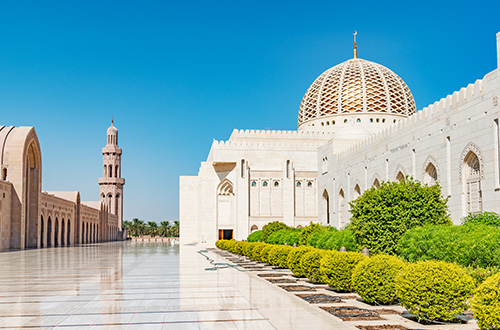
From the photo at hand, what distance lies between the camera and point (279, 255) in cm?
1428

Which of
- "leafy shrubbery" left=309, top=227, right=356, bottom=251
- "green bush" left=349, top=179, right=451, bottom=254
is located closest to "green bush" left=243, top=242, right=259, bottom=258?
"leafy shrubbery" left=309, top=227, right=356, bottom=251

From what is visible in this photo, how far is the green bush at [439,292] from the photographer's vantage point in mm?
6281

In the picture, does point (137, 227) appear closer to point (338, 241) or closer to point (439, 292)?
point (338, 241)

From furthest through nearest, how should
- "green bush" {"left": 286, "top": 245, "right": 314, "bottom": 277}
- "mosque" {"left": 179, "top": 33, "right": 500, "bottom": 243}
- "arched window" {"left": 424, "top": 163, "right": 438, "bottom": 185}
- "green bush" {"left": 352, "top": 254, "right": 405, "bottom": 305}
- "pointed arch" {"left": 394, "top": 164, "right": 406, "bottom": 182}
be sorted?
"pointed arch" {"left": 394, "top": 164, "right": 406, "bottom": 182} < "arched window" {"left": 424, "top": 163, "right": 438, "bottom": 185} < "mosque" {"left": 179, "top": 33, "right": 500, "bottom": 243} < "green bush" {"left": 286, "top": 245, "right": 314, "bottom": 277} < "green bush" {"left": 352, "top": 254, "right": 405, "bottom": 305}

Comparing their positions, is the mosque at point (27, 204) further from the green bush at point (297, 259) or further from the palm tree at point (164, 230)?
the palm tree at point (164, 230)

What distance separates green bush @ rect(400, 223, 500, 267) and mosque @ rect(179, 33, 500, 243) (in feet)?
19.9

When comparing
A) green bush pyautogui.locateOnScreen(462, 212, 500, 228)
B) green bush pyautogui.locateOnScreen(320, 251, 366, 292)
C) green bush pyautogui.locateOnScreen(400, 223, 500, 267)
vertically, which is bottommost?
green bush pyautogui.locateOnScreen(320, 251, 366, 292)

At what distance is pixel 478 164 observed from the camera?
55.1 ft

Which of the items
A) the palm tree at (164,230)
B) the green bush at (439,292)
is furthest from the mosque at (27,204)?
the palm tree at (164,230)

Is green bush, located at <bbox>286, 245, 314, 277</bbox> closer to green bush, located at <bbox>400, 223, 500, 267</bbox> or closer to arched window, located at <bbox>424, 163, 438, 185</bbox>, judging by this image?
green bush, located at <bbox>400, 223, 500, 267</bbox>

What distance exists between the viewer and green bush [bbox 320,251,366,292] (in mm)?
9039

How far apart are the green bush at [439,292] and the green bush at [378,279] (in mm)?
1029

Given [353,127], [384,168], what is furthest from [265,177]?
[384,168]

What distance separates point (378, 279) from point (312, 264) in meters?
3.13
